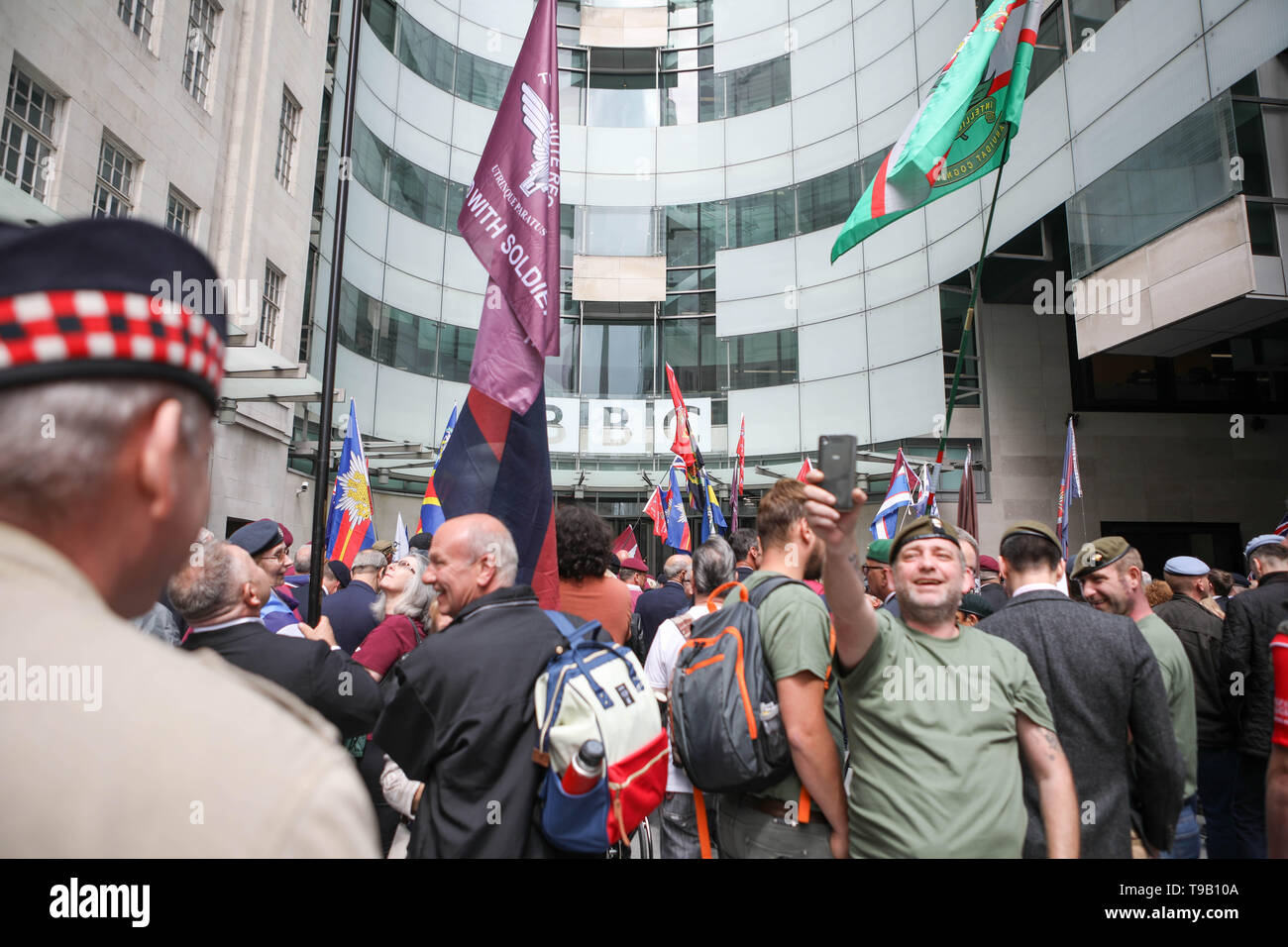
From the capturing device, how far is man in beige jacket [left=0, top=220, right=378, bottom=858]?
0.71 meters

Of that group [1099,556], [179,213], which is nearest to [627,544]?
[1099,556]

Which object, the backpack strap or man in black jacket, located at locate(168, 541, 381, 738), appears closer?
man in black jacket, located at locate(168, 541, 381, 738)

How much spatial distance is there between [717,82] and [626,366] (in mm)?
9373

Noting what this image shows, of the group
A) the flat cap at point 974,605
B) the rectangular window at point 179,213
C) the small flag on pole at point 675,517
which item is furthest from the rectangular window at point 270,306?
the flat cap at point 974,605

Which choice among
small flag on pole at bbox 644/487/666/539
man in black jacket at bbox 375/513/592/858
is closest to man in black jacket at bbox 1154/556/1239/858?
man in black jacket at bbox 375/513/592/858

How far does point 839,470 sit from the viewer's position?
2328 millimetres

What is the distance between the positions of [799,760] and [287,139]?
58.2 ft

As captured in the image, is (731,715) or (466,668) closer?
(466,668)

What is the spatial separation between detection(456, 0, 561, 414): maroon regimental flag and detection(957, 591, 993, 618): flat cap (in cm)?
317

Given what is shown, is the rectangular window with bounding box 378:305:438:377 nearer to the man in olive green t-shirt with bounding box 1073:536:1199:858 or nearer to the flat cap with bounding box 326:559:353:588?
the flat cap with bounding box 326:559:353:588

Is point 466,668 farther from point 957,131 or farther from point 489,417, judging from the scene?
point 957,131

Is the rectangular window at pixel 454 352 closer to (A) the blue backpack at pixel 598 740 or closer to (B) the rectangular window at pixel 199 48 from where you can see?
(B) the rectangular window at pixel 199 48
